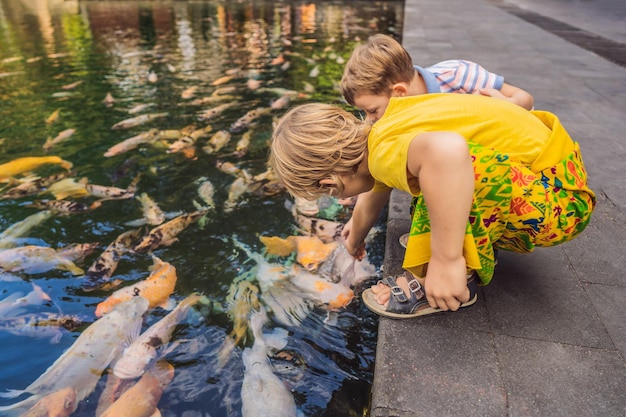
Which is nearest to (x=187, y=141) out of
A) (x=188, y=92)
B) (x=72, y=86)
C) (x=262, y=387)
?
(x=188, y=92)

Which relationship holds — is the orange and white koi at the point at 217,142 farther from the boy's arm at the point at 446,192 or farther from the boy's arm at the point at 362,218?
the boy's arm at the point at 446,192

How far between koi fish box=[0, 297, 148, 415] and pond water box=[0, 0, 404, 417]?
5 cm

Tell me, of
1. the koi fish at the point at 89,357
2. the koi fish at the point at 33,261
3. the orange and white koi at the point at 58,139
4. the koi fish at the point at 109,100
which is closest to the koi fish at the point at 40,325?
the koi fish at the point at 89,357

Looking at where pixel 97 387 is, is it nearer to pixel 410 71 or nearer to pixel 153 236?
pixel 153 236

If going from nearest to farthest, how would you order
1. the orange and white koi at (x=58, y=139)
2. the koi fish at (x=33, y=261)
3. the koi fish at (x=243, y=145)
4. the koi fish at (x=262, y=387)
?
the koi fish at (x=262, y=387)
the koi fish at (x=33, y=261)
the koi fish at (x=243, y=145)
the orange and white koi at (x=58, y=139)

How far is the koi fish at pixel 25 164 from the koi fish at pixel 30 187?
23cm

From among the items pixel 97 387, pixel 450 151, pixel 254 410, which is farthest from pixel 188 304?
pixel 450 151

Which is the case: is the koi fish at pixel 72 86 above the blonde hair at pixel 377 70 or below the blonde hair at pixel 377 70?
below

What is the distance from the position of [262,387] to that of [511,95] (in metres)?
2.16

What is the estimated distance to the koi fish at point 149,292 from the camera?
2480 mm

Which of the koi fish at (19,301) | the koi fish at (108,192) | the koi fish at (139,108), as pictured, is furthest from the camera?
the koi fish at (139,108)

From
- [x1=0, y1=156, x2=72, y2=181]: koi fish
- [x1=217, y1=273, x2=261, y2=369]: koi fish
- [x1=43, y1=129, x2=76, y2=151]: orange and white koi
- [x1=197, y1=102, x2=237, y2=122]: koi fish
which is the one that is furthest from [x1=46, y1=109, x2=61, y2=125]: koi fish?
[x1=217, y1=273, x2=261, y2=369]: koi fish

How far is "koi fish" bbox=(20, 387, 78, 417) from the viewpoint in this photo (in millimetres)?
1908

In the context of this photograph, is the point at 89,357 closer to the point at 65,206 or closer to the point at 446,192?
the point at 65,206
